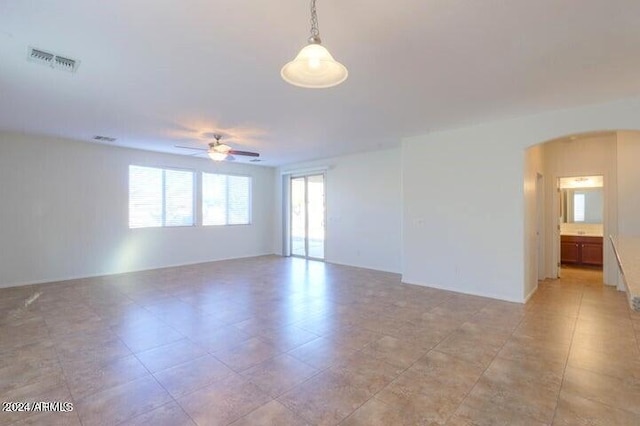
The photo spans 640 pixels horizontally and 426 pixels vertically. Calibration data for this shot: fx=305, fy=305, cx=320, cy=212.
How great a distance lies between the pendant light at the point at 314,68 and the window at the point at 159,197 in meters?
6.60

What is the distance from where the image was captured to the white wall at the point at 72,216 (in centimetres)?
553

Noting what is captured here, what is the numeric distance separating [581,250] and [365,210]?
5.23m

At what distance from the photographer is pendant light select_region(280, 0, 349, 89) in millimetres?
1586

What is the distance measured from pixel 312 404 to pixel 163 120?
14.2 feet

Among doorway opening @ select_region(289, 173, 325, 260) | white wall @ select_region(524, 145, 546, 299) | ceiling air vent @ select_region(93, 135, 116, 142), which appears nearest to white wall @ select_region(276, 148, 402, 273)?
Answer: doorway opening @ select_region(289, 173, 325, 260)

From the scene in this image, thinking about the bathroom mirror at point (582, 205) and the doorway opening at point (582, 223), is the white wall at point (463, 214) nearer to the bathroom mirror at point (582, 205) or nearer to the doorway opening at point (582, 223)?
the doorway opening at point (582, 223)

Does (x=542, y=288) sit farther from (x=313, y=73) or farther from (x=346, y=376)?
(x=313, y=73)

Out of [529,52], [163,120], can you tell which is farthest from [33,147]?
[529,52]

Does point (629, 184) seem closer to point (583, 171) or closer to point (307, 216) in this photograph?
point (583, 171)

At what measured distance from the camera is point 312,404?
222 cm

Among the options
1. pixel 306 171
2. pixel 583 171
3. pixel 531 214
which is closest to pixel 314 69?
pixel 531 214

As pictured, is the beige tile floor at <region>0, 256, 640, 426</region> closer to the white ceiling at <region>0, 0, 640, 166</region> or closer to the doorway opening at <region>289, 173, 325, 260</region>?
the white ceiling at <region>0, 0, 640, 166</region>

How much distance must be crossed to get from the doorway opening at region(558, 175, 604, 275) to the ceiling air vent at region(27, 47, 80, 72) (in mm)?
8873

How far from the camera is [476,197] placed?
4.93 m
